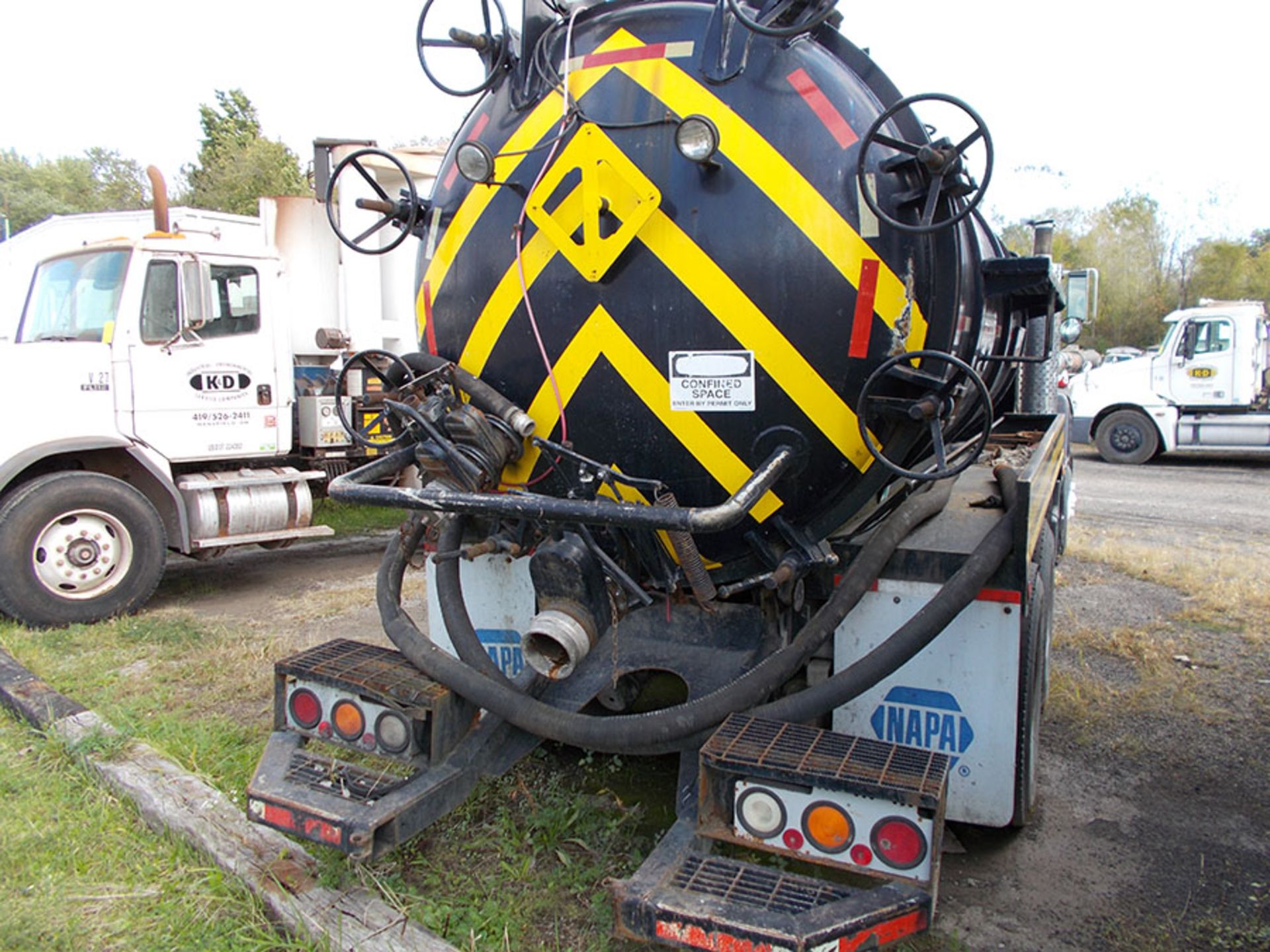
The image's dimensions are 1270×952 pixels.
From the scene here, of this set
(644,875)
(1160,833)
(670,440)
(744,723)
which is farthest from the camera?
(1160,833)

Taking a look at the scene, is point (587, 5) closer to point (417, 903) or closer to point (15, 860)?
point (417, 903)

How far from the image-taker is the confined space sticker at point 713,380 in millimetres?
2287

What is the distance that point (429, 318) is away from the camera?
2768 mm

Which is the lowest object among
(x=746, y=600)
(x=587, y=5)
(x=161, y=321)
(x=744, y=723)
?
(x=744, y=723)

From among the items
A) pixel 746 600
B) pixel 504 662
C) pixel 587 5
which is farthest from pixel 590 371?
pixel 504 662

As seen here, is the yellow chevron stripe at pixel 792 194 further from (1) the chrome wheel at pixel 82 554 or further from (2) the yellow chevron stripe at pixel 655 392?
(1) the chrome wheel at pixel 82 554

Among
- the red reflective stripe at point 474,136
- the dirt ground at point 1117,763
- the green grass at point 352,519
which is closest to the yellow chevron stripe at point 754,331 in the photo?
the red reflective stripe at point 474,136

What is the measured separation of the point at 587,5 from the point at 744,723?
6.25ft

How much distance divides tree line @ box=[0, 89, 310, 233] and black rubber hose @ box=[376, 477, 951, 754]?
21.4 metres

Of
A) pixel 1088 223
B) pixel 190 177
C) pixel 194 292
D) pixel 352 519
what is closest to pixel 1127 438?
pixel 352 519

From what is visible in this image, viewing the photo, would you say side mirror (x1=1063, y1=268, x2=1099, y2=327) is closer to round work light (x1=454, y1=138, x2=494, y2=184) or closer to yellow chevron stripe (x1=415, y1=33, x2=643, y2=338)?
yellow chevron stripe (x1=415, y1=33, x2=643, y2=338)

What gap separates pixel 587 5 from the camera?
8.12 feet

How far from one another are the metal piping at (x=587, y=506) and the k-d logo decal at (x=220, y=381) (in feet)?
13.3

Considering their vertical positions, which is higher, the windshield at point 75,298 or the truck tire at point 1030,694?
the windshield at point 75,298
